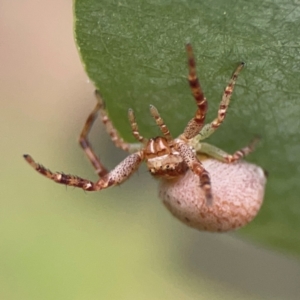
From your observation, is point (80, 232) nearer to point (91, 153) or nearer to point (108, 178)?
point (91, 153)

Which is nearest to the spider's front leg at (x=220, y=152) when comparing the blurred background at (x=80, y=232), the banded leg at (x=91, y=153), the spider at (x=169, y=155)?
the spider at (x=169, y=155)

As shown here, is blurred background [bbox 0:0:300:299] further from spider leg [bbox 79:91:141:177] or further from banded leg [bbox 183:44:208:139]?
banded leg [bbox 183:44:208:139]

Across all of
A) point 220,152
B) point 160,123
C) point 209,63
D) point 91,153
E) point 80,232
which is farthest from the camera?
point 80,232

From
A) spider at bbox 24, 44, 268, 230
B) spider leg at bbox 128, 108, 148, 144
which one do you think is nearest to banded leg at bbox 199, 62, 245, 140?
spider at bbox 24, 44, 268, 230

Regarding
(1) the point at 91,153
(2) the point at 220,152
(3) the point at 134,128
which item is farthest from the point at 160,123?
(1) the point at 91,153

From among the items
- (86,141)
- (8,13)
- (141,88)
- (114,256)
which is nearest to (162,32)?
(141,88)
